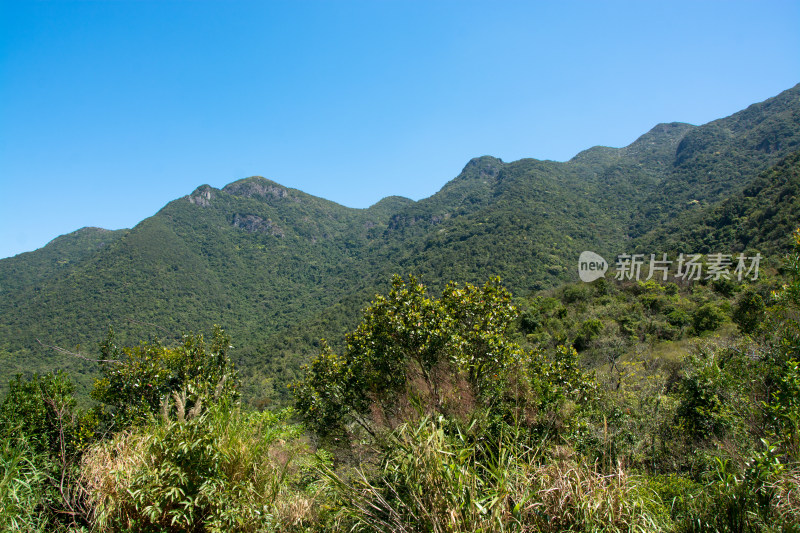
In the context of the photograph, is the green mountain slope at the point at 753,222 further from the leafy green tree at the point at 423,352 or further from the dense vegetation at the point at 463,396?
the leafy green tree at the point at 423,352

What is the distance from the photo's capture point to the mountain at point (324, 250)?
66.9m

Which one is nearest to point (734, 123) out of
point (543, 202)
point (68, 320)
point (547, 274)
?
point (543, 202)

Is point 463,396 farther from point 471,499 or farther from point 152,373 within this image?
point 152,373

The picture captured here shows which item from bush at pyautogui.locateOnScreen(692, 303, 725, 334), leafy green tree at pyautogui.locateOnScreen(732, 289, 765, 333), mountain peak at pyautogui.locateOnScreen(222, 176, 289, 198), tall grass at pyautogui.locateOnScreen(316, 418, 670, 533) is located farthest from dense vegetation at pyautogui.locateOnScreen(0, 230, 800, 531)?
mountain peak at pyautogui.locateOnScreen(222, 176, 289, 198)

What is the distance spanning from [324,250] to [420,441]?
137120 mm

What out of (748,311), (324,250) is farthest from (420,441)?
(324,250)

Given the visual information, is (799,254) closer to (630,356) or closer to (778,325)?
(778,325)

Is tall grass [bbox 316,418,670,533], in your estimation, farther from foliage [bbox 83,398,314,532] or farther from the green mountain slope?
the green mountain slope

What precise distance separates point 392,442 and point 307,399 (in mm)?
6248

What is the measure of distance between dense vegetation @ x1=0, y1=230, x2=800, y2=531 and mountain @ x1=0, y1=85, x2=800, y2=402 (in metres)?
36.9

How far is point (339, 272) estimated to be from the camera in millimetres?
122750

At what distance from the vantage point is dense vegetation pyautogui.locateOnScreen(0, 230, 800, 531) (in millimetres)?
3277

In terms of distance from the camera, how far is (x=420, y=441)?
3.25 m

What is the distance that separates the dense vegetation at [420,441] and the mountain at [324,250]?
121 feet
